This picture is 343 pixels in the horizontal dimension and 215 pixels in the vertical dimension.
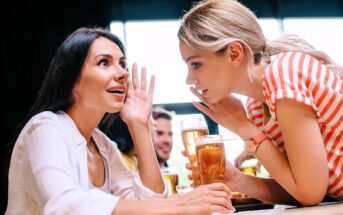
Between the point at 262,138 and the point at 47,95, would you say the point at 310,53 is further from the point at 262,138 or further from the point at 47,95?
the point at 47,95

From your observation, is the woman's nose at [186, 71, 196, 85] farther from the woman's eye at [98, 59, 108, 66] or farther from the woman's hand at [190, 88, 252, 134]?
the woman's eye at [98, 59, 108, 66]

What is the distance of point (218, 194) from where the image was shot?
1076mm

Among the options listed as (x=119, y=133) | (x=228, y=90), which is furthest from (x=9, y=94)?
(x=228, y=90)

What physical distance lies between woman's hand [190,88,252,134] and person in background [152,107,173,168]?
2.31 meters

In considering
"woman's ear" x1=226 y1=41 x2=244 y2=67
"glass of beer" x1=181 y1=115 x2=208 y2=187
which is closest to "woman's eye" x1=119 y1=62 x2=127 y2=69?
"glass of beer" x1=181 y1=115 x2=208 y2=187

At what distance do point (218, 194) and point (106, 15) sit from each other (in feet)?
13.9

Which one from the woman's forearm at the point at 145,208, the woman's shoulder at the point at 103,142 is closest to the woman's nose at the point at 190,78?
the woman's shoulder at the point at 103,142

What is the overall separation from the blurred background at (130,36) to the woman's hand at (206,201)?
3.09m

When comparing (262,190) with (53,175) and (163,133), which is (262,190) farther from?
(163,133)

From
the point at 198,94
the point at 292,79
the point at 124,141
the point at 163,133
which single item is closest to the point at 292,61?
the point at 292,79

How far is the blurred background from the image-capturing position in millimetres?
4559

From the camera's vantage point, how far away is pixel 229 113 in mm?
1517

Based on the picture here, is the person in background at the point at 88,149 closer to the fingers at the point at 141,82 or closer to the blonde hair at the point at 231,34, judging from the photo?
the fingers at the point at 141,82

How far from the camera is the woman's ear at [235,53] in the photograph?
143 centimetres
